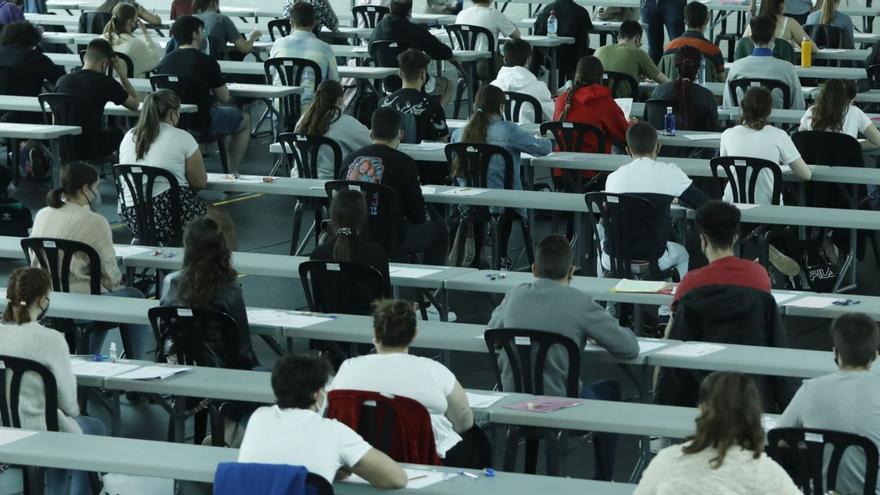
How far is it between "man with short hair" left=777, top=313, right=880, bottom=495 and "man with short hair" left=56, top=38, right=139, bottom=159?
6.98 m

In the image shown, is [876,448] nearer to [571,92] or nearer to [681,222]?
[681,222]

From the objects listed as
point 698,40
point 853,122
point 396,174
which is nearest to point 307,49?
point 698,40

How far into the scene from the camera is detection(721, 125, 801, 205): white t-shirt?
8.64 meters

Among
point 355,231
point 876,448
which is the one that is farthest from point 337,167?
point 876,448

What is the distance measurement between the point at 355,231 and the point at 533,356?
1.45 meters

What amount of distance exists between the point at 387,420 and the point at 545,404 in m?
0.70

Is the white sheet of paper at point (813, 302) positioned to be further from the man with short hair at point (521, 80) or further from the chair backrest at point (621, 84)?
the chair backrest at point (621, 84)

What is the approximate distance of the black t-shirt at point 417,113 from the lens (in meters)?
10.1

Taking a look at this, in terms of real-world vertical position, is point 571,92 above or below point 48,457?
above

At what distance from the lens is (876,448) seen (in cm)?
466

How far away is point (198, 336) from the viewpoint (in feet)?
20.6

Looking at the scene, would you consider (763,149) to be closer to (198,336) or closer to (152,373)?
(198,336)

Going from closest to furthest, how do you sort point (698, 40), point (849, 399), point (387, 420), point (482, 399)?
point (849, 399), point (387, 420), point (482, 399), point (698, 40)

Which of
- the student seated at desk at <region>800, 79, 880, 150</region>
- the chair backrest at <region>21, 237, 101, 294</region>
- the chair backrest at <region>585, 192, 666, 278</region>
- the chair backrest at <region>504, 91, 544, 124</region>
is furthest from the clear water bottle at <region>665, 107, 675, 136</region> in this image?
the chair backrest at <region>21, 237, 101, 294</region>
